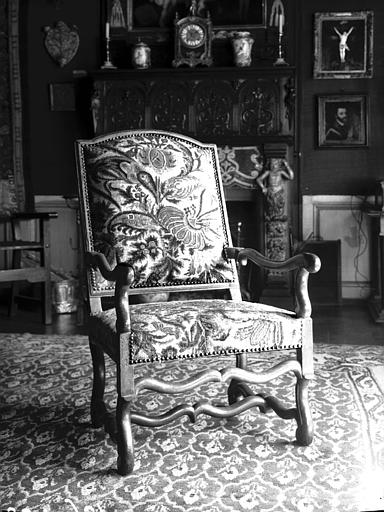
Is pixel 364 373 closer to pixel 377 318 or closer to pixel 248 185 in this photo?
pixel 377 318

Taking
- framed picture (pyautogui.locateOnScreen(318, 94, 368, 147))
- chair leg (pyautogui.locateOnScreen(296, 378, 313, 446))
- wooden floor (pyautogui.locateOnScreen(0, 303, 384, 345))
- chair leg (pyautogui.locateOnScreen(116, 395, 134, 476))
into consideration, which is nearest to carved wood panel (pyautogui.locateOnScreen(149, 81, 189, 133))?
framed picture (pyautogui.locateOnScreen(318, 94, 368, 147))

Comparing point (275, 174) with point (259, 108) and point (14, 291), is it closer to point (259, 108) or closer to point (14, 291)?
point (259, 108)

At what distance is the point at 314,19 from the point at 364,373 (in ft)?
10.7

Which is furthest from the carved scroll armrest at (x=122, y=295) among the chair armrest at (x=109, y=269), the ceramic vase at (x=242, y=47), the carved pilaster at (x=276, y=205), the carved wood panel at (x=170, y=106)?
the ceramic vase at (x=242, y=47)

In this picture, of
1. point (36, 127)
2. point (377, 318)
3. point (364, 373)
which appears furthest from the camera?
point (36, 127)

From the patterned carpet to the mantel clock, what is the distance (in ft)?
9.94

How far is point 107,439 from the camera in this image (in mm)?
2670

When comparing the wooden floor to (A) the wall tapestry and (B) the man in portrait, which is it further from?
(B) the man in portrait

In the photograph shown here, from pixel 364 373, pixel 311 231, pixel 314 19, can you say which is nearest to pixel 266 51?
pixel 314 19

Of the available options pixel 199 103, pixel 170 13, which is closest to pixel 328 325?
pixel 199 103

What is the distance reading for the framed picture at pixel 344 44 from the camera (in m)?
5.54

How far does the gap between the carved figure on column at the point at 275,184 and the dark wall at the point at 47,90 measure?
1644 millimetres

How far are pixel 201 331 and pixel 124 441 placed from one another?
45cm

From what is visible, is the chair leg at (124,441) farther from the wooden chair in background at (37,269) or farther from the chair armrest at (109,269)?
the wooden chair in background at (37,269)
